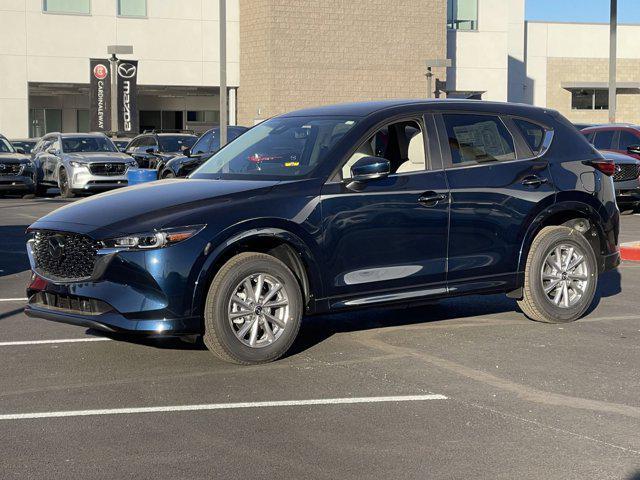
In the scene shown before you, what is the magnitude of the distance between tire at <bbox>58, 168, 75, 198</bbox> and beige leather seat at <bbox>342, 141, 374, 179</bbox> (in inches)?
748

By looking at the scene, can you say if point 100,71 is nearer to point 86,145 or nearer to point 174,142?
point 86,145

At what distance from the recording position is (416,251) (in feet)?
28.7

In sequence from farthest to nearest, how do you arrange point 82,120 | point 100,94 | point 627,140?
point 82,120 → point 100,94 → point 627,140

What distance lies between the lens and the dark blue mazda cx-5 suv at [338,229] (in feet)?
25.4

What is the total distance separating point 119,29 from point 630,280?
3904cm


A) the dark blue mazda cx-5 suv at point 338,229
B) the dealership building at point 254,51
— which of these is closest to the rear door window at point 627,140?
the dark blue mazda cx-5 suv at point 338,229

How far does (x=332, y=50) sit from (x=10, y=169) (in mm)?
24713

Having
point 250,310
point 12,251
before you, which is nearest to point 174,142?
point 12,251

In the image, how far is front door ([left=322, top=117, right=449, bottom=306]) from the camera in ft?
27.5

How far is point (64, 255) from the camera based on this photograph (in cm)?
801

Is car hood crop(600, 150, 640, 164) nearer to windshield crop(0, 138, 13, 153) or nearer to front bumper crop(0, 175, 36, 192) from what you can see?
front bumper crop(0, 175, 36, 192)

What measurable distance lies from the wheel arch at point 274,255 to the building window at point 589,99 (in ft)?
193

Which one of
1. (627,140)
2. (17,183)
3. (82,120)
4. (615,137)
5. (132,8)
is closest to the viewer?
(627,140)

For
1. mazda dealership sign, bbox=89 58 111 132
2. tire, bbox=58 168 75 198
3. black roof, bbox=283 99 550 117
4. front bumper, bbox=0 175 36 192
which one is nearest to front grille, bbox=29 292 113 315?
black roof, bbox=283 99 550 117
